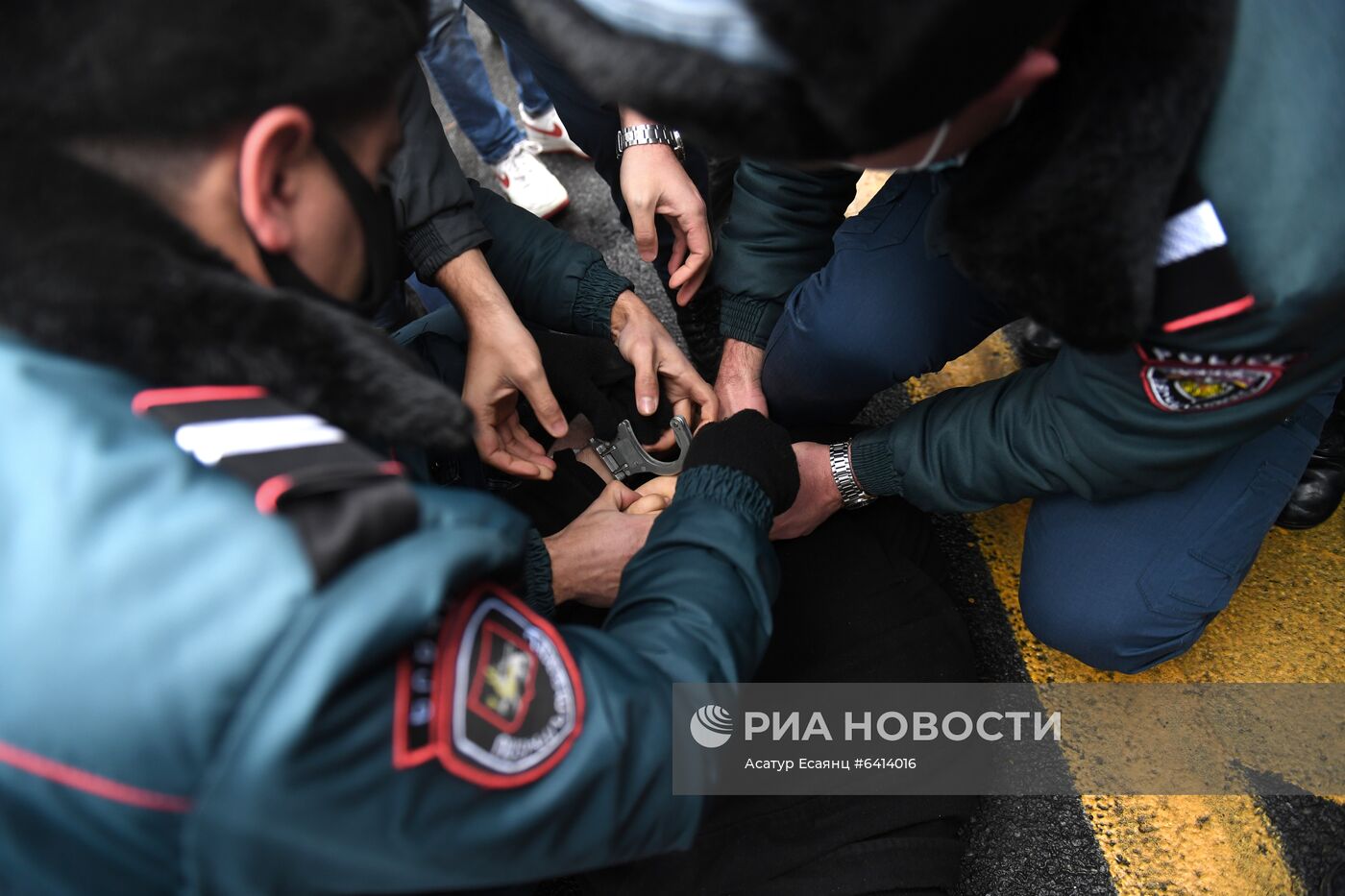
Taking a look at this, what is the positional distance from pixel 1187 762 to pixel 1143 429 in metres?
0.57

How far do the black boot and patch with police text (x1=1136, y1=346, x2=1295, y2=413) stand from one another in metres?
0.62

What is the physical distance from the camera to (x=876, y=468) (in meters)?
1.35

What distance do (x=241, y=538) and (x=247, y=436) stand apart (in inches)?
3.4

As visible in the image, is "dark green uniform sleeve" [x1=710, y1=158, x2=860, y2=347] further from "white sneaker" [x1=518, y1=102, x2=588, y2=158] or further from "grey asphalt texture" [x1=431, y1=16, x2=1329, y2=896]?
"white sneaker" [x1=518, y1=102, x2=588, y2=158]

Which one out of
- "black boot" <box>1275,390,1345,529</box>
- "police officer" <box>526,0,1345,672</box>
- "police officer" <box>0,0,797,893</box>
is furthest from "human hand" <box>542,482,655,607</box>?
"black boot" <box>1275,390,1345,529</box>

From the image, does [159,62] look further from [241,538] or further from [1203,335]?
[1203,335]

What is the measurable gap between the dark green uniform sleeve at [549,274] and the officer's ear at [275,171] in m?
0.73

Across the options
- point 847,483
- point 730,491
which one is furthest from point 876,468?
point 730,491

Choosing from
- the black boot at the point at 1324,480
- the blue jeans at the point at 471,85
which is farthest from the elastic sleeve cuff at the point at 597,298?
the black boot at the point at 1324,480

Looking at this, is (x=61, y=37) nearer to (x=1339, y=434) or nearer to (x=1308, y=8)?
(x=1308, y=8)

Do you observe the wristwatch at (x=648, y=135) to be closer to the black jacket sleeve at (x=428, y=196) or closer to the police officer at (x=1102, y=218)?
the black jacket sleeve at (x=428, y=196)

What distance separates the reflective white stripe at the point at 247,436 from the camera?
0.64 meters

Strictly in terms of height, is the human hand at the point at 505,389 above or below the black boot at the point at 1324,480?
above

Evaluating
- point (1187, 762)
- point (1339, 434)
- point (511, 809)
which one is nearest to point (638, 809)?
point (511, 809)
